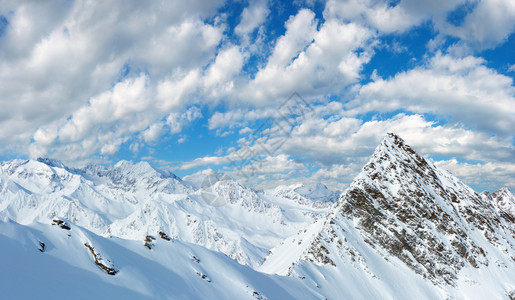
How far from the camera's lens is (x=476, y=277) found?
90.7m

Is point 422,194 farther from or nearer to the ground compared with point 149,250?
farther from the ground

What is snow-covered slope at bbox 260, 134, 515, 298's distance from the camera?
8262 centimetres

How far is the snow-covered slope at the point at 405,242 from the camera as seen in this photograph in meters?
82.6

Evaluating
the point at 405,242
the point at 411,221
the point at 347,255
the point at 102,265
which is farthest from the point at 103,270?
the point at 411,221

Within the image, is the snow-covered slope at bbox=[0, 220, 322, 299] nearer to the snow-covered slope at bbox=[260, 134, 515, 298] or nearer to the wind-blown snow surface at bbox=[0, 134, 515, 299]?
the wind-blown snow surface at bbox=[0, 134, 515, 299]

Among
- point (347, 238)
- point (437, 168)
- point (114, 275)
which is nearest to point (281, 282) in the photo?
point (114, 275)

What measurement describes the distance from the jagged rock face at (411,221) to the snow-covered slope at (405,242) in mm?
282

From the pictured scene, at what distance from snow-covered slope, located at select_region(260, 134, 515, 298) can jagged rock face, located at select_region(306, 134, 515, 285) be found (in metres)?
0.28

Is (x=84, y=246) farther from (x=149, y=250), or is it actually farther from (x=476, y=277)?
(x=476, y=277)

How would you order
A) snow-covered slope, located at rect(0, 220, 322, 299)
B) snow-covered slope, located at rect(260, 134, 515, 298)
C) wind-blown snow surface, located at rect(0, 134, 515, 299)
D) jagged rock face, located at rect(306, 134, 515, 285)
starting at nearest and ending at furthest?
snow-covered slope, located at rect(0, 220, 322, 299)
wind-blown snow surface, located at rect(0, 134, 515, 299)
snow-covered slope, located at rect(260, 134, 515, 298)
jagged rock face, located at rect(306, 134, 515, 285)

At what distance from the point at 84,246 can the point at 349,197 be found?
84158 millimetres

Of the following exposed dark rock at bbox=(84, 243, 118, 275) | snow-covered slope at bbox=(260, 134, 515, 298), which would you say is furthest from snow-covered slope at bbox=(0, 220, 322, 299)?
snow-covered slope at bbox=(260, 134, 515, 298)

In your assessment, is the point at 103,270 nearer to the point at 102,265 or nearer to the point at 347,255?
the point at 102,265

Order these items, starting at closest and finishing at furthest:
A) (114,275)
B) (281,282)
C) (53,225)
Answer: (114,275)
(53,225)
(281,282)
